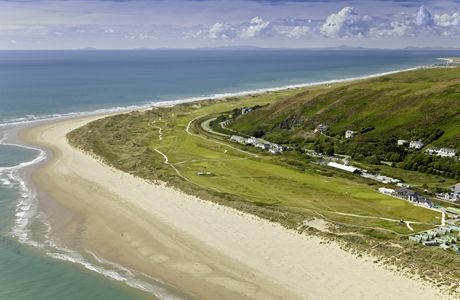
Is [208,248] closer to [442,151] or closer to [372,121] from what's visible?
[442,151]

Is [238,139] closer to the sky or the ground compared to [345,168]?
closer to the sky

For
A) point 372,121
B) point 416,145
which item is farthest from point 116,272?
point 372,121

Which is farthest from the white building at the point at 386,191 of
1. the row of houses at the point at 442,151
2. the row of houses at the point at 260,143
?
the row of houses at the point at 260,143

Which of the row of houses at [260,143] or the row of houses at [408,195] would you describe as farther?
the row of houses at [260,143]

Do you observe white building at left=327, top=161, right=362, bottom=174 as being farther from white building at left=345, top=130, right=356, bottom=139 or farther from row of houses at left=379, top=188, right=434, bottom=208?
white building at left=345, top=130, right=356, bottom=139

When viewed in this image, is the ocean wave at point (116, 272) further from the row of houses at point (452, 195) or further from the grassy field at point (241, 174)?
the row of houses at point (452, 195)

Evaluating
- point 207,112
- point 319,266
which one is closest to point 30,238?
point 319,266

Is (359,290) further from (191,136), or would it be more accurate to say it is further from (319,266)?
(191,136)

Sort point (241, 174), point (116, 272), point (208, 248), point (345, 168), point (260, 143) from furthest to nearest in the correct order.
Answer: point (260, 143), point (345, 168), point (241, 174), point (208, 248), point (116, 272)
